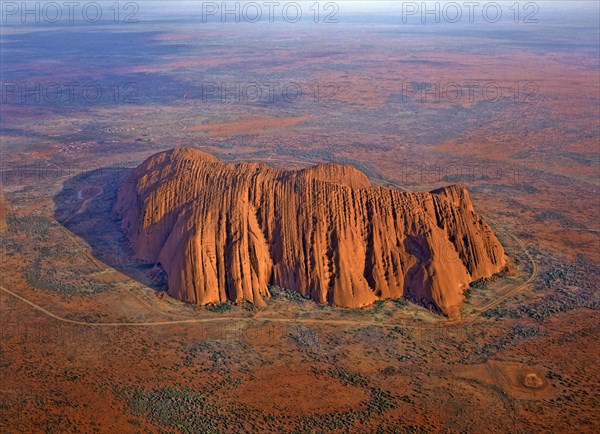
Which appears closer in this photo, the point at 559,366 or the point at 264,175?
the point at 559,366

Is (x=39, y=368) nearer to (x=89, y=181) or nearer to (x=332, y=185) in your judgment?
(x=332, y=185)

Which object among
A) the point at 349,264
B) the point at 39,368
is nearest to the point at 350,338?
the point at 349,264

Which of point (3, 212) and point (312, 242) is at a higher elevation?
point (312, 242)

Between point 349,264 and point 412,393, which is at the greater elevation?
point 349,264

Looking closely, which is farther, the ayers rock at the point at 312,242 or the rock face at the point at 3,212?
the rock face at the point at 3,212

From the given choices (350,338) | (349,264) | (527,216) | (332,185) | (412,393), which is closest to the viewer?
(412,393)

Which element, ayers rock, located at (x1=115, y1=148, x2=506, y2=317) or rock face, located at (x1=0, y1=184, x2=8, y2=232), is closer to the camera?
ayers rock, located at (x1=115, y1=148, x2=506, y2=317)

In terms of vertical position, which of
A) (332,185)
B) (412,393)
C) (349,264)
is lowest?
(412,393)

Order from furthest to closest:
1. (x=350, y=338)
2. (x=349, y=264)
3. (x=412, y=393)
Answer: (x=349, y=264) < (x=350, y=338) < (x=412, y=393)
